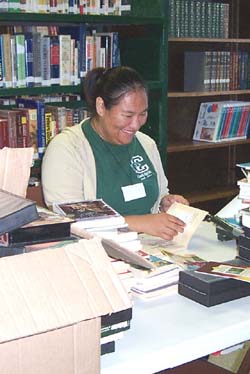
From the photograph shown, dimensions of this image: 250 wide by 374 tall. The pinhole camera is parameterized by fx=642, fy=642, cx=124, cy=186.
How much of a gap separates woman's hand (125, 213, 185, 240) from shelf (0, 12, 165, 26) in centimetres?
144

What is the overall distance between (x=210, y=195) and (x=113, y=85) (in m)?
1.88

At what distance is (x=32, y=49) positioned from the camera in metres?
3.31

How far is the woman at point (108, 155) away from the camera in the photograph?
2490mm

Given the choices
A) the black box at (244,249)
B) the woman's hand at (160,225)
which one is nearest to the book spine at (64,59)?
the woman's hand at (160,225)

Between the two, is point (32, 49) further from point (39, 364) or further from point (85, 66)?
point (39, 364)

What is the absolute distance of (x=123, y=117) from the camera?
256 centimetres

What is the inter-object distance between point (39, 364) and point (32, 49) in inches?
99.3

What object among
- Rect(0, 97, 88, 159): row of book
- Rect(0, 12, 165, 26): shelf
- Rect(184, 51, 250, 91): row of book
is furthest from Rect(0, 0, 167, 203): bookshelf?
Rect(184, 51, 250, 91): row of book

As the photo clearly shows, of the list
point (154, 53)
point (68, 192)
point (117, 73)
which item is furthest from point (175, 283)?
point (154, 53)

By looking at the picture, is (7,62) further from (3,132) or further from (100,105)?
(100,105)

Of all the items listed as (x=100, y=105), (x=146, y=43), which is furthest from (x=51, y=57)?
(x=100, y=105)

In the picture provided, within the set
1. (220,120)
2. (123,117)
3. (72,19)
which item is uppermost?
(72,19)

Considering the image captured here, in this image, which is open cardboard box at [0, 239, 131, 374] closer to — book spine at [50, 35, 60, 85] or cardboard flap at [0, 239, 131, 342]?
cardboard flap at [0, 239, 131, 342]

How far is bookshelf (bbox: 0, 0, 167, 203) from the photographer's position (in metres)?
3.54
